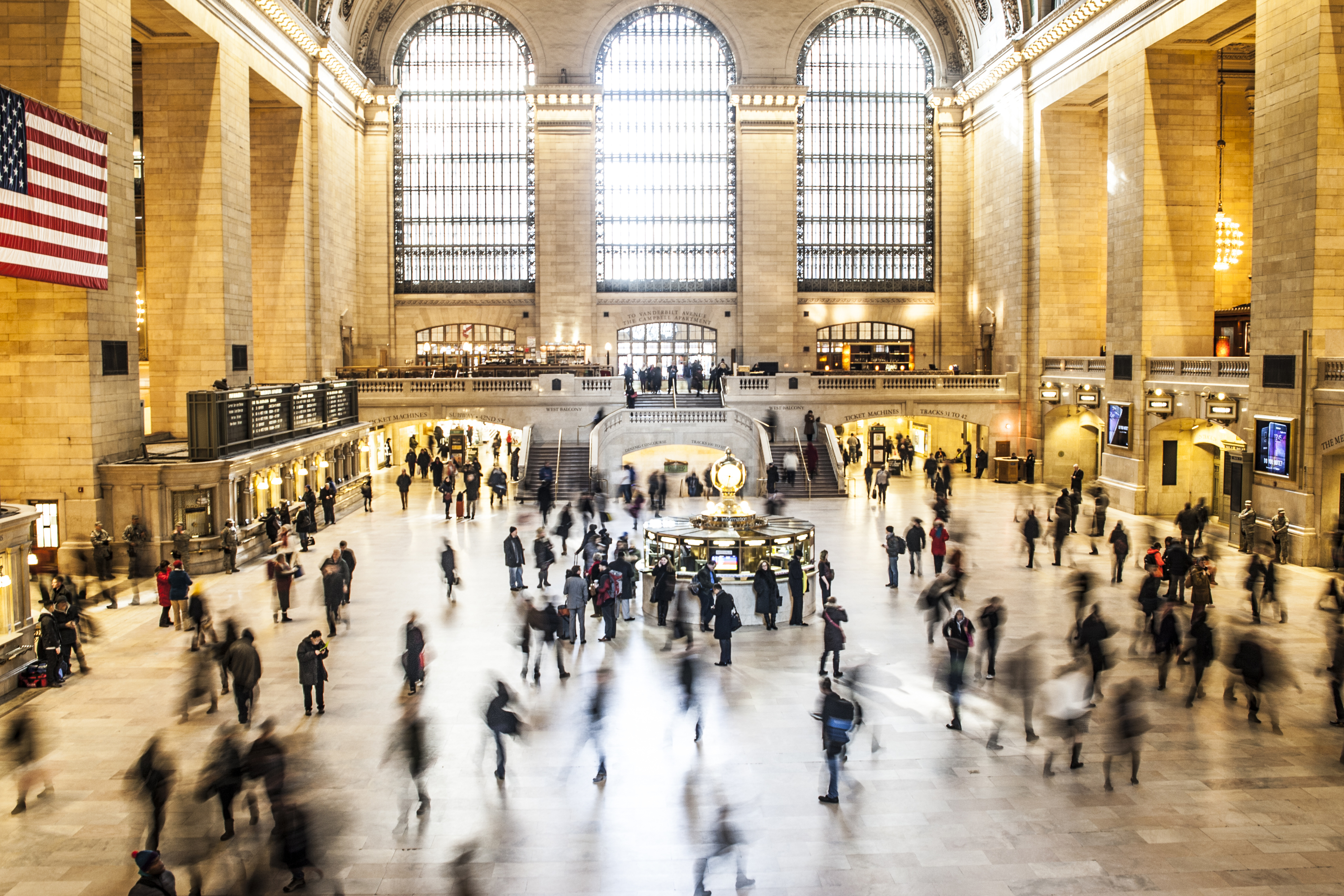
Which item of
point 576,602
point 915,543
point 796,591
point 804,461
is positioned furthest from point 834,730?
point 804,461

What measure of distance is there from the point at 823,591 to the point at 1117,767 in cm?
541

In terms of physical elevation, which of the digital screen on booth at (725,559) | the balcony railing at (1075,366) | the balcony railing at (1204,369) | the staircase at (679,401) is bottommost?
the digital screen on booth at (725,559)

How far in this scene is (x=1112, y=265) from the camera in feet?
97.9

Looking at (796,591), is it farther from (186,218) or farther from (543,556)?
(186,218)

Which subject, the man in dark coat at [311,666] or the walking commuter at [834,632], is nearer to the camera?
the man in dark coat at [311,666]

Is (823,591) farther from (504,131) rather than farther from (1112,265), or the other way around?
(504,131)

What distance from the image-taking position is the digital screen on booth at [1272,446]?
21.5 m

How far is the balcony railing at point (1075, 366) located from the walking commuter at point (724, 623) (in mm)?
21031

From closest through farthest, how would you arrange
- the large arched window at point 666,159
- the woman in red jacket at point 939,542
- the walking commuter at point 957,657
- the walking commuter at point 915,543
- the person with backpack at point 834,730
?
the person with backpack at point 834,730 < the walking commuter at point 957,657 < the woman in red jacket at point 939,542 < the walking commuter at point 915,543 < the large arched window at point 666,159

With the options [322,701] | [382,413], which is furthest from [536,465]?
[322,701]

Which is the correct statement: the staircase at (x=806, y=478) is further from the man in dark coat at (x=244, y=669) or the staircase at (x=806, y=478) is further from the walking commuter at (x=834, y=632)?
the man in dark coat at (x=244, y=669)

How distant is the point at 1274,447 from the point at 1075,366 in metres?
11.8

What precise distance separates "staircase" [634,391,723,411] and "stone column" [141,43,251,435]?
12.7m

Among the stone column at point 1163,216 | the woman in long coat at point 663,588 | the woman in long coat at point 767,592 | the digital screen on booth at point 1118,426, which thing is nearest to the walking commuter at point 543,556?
the woman in long coat at point 663,588
